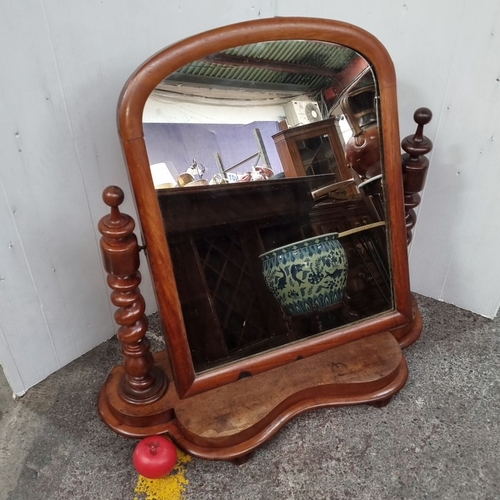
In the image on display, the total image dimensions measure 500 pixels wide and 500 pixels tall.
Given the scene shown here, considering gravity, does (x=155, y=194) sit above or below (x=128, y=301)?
above

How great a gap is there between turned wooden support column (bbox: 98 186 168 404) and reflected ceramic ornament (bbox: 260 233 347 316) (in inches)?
8.9

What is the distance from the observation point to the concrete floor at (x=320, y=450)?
2.15ft

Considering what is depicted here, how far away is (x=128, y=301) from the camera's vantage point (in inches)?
25.5

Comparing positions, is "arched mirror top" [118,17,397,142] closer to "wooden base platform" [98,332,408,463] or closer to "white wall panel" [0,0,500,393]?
"white wall panel" [0,0,500,393]

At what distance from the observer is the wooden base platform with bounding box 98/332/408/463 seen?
0.67 metres

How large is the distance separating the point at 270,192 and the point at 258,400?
1.13ft

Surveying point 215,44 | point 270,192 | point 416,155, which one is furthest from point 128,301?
point 416,155

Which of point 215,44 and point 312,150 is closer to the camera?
point 215,44

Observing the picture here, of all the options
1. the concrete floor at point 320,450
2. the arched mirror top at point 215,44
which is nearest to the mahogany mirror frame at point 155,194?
the arched mirror top at point 215,44

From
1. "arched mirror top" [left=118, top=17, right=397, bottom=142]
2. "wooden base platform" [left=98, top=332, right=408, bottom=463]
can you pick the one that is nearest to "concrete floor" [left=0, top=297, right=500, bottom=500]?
"wooden base platform" [left=98, top=332, right=408, bottom=463]

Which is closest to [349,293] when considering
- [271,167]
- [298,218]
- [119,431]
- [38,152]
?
[298,218]

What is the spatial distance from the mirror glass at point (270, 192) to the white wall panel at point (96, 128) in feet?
0.71

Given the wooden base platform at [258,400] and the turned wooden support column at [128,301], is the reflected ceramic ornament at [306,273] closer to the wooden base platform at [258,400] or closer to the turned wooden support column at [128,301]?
the wooden base platform at [258,400]

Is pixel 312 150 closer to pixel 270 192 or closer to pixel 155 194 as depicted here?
pixel 270 192
